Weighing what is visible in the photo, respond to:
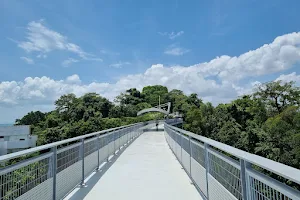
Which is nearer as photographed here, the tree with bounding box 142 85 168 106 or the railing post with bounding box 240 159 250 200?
the railing post with bounding box 240 159 250 200

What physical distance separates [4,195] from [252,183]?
2.30 metres

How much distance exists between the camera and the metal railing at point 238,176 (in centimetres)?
151

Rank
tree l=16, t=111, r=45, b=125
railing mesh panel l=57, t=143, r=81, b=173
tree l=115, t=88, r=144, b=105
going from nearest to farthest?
railing mesh panel l=57, t=143, r=81, b=173, tree l=16, t=111, r=45, b=125, tree l=115, t=88, r=144, b=105

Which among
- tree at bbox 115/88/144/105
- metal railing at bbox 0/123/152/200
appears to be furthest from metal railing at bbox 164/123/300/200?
tree at bbox 115/88/144/105

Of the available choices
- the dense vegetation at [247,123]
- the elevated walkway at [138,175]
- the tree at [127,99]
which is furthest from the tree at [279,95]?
the tree at [127,99]

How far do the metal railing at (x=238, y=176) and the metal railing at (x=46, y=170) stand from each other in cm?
217

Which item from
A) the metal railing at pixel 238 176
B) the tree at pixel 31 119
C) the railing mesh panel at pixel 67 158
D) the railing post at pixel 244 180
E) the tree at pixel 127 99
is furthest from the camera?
the tree at pixel 127 99

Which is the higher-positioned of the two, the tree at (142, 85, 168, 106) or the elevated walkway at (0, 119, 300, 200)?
the tree at (142, 85, 168, 106)

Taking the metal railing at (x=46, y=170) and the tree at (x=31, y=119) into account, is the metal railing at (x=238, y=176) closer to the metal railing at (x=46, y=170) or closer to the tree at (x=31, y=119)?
the metal railing at (x=46, y=170)

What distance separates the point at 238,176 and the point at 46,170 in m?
2.45

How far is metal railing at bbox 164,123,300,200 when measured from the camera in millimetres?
1507

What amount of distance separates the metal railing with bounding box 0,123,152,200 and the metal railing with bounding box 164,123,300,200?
7.11ft

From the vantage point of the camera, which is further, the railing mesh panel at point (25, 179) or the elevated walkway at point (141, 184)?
the elevated walkway at point (141, 184)

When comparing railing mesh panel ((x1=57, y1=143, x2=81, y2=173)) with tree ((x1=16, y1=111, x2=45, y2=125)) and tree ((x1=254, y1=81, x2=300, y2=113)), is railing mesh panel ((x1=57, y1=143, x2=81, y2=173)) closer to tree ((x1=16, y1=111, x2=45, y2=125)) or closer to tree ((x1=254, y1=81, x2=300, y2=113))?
tree ((x1=254, y1=81, x2=300, y2=113))
